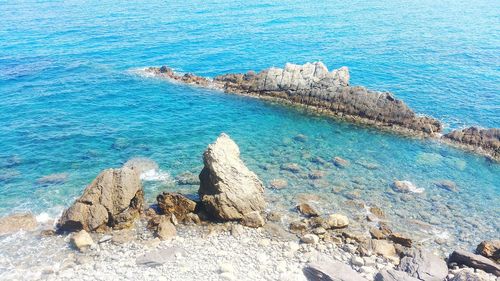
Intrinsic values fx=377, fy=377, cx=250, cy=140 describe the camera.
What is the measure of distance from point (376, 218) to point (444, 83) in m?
40.4

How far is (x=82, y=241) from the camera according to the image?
96.5 feet

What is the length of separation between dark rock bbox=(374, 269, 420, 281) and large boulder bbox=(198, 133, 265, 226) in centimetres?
1144

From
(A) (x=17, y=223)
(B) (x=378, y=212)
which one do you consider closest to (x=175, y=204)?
(A) (x=17, y=223)

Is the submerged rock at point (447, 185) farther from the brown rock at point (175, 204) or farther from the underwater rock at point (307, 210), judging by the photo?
the brown rock at point (175, 204)

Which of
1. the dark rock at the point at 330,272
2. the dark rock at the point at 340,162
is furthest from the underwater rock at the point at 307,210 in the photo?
the dark rock at the point at 340,162

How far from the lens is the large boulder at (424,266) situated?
84.9 ft

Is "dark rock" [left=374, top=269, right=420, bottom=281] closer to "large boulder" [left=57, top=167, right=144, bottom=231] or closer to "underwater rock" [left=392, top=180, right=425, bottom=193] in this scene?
"underwater rock" [left=392, top=180, right=425, bottom=193]

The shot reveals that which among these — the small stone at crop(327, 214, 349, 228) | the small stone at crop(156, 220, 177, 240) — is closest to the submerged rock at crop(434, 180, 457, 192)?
the small stone at crop(327, 214, 349, 228)

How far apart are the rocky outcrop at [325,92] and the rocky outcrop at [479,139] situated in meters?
2.67

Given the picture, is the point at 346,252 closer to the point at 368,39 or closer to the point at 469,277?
the point at 469,277

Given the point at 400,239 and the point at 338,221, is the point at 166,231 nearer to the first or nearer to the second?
the point at 338,221

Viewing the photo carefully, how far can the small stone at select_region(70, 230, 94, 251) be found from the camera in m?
29.2

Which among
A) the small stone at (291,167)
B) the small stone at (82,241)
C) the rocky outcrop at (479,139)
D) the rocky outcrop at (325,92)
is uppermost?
the rocky outcrop at (325,92)

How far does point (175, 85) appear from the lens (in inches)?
2501
